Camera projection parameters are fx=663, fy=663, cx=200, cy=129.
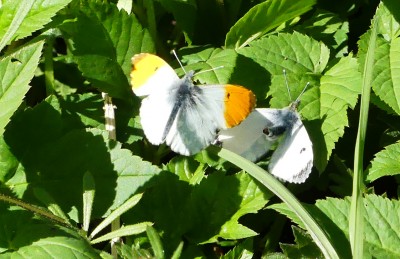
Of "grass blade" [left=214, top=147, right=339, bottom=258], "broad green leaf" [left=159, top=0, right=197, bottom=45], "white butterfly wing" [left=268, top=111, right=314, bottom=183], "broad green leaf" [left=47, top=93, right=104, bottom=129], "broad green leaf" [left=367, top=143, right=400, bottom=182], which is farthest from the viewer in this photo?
"broad green leaf" [left=159, top=0, right=197, bottom=45]

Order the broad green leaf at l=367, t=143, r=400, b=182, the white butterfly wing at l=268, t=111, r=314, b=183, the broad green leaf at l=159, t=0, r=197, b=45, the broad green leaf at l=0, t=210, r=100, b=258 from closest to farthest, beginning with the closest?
the broad green leaf at l=0, t=210, r=100, b=258, the white butterfly wing at l=268, t=111, r=314, b=183, the broad green leaf at l=367, t=143, r=400, b=182, the broad green leaf at l=159, t=0, r=197, b=45

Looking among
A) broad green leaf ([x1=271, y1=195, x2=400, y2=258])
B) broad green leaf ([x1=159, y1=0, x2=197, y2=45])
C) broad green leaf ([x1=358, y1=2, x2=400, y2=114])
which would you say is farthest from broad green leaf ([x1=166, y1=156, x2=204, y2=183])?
broad green leaf ([x1=358, y1=2, x2=400, y2=114])

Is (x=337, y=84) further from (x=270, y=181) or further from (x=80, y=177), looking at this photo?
(x=80, y=177)

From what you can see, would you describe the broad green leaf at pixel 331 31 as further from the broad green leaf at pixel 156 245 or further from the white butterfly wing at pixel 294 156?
the broad green leaf at pixel 156 245

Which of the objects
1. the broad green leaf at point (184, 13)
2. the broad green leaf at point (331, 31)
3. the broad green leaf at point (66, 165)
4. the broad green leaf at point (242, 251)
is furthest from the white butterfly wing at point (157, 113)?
the broad green leaf at point (331, 31)

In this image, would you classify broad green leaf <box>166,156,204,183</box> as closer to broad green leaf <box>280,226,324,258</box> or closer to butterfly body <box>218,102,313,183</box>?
butterfly body <box>218,102,313,183</box>

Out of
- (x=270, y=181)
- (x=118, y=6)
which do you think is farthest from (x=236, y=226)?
(x=118, y=6)
